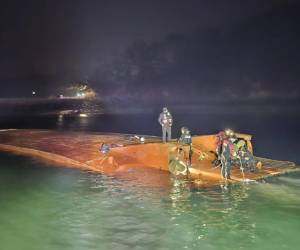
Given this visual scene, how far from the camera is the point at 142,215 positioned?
719 inches

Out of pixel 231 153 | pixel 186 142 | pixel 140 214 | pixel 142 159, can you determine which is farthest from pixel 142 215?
pixel 142 159

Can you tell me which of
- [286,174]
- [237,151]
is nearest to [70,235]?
[237,151]

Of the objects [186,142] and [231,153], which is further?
[186,142]

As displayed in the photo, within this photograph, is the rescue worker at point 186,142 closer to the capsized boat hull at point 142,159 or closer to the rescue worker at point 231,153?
the capsized boat hull at point 142,159

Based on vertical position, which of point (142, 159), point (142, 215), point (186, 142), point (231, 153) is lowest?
point (142, 215)

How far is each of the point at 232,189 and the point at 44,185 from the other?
10719 mm

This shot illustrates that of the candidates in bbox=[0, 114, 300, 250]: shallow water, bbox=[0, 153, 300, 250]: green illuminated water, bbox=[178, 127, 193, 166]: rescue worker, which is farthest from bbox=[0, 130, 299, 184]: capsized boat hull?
bbox=[0, 153, 300, 250]: green illuminated water

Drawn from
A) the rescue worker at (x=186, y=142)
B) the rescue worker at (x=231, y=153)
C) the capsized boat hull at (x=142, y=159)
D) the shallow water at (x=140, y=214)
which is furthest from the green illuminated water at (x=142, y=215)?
the rescue worker at (x=186, y=142)

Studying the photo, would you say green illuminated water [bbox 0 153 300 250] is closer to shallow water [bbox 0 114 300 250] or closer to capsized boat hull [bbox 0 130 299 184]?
shallow water [bbox 0 114 300 250]

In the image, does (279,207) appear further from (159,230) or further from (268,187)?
(159,230)

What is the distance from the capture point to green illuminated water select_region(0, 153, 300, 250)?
50.3 ft

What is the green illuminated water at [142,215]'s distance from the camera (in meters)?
15.3

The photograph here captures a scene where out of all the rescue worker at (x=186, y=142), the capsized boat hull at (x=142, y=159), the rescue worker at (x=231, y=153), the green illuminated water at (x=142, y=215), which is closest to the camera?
the green illuminated water at (x=142, y=215)

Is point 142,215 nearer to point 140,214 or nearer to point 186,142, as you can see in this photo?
point 140,214
